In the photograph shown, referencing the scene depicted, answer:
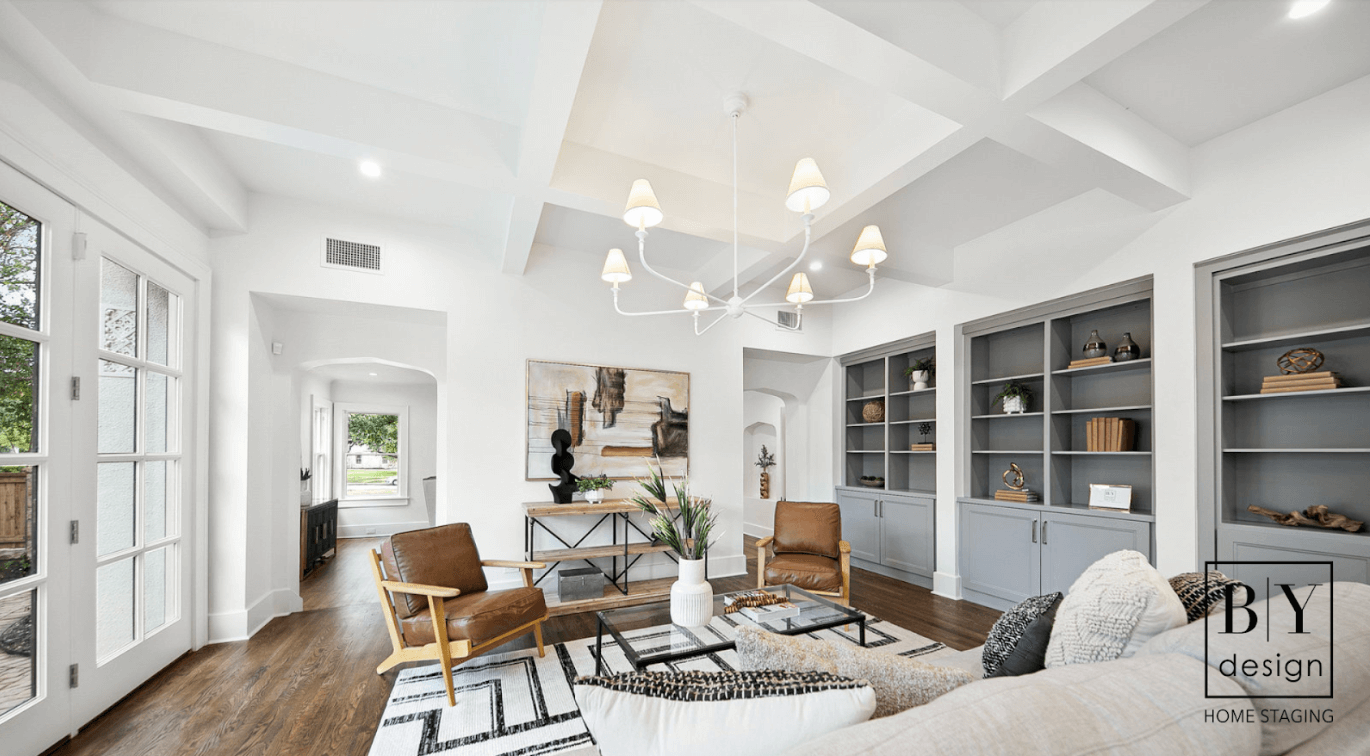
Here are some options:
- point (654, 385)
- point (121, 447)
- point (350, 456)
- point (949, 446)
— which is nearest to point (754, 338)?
point (654, 385)

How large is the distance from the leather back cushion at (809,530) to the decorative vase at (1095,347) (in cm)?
205

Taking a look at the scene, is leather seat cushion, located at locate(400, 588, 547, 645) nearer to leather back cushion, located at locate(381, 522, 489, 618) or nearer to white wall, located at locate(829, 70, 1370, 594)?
leather back cushion, located at locate(381, 522, 489, 618)

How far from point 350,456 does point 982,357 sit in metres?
7.70

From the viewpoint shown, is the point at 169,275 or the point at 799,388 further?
the point at 799,388

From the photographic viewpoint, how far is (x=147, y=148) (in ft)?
8.94

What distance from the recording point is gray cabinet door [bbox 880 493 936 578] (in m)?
4.97

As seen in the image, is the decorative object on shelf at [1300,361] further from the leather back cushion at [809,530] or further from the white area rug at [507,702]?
the leather back cushion at [809,530]

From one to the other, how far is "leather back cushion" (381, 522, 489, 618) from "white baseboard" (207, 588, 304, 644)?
1.32m

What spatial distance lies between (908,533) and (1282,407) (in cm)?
269

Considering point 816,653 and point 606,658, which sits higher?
point 816,653

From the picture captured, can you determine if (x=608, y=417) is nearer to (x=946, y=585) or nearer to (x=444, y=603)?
(x=444, y=603)

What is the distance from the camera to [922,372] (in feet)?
17.3

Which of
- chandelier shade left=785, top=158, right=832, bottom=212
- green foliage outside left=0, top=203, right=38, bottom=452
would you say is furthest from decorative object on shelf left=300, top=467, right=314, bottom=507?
chandelier shade left=785, top=158, right=832, bottom=212

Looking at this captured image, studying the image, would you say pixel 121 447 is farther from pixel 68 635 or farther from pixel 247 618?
pixel 247 618
